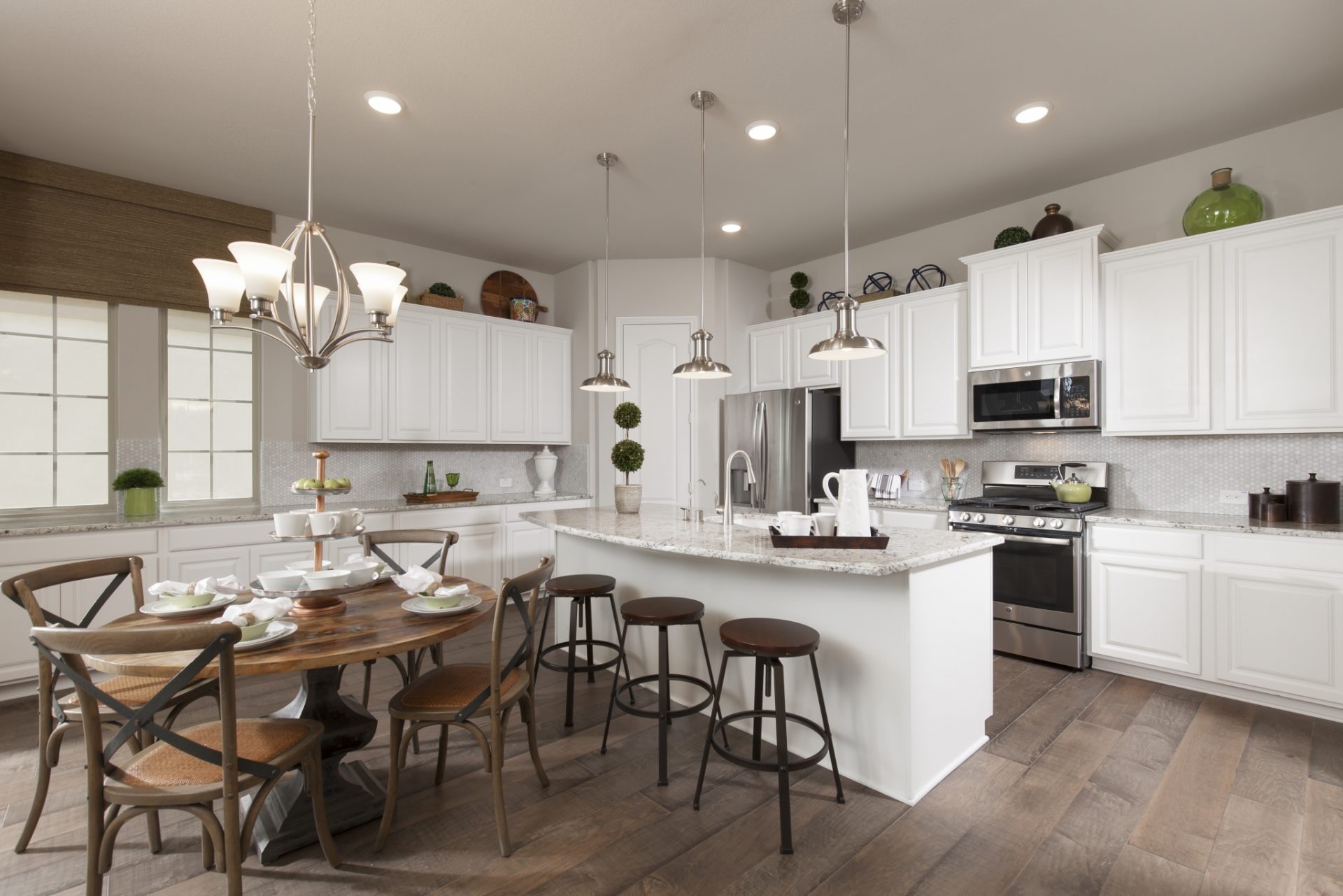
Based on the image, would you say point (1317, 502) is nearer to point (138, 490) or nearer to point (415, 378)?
point (415, 378)

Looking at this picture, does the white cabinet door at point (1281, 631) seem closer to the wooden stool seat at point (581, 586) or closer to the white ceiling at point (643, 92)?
the white ceiling at point (643, 92)

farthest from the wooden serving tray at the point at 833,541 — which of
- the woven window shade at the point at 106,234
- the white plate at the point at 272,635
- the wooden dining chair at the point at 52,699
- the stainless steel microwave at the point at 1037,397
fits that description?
the woven window shade at the point at 106,234

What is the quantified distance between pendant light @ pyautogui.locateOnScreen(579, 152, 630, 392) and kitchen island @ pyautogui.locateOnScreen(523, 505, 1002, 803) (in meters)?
0.85

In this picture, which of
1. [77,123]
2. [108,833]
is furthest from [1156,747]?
[77,123]

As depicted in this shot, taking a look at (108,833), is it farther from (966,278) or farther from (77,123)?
(966,278)

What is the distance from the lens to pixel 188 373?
4.12 meters

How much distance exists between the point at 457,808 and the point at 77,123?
374 cm

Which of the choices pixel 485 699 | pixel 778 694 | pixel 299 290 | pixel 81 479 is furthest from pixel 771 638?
pixel 81 479

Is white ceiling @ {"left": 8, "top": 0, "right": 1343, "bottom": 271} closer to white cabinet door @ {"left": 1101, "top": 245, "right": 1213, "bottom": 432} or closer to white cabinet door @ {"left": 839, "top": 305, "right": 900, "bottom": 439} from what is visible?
white cabinet door @ {"left": 1101, "top": 245, "right": 1213, "bottom": 432}

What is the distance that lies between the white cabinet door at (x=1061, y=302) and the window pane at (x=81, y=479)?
569 cm

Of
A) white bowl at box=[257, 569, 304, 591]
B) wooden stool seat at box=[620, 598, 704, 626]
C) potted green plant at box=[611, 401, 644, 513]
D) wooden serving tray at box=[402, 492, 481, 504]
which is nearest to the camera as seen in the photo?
white bowl at box=[257, 569, 304, 591]

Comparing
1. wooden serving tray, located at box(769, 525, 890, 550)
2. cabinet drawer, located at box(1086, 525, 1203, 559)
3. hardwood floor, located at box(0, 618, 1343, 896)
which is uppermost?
wooden serving tray, located at box(769, 525, 890, 550)

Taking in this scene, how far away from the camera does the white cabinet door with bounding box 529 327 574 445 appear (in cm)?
542

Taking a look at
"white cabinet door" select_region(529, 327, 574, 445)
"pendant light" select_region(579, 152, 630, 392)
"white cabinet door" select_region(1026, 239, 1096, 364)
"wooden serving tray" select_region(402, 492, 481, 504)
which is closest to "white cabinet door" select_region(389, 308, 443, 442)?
"wooden serving tray" select_region(402, 492, 481, 504)
